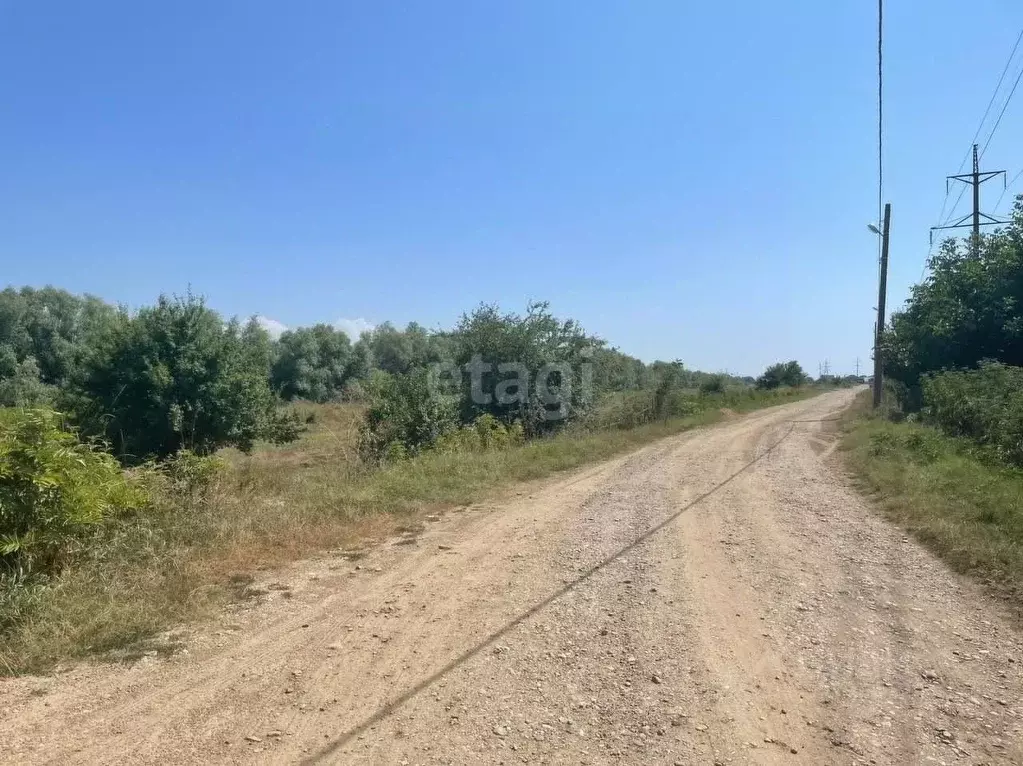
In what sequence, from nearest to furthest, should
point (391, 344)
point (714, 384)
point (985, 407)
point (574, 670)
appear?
point (574, 670), point (985, 407), point (714, 384), point (391, 344)

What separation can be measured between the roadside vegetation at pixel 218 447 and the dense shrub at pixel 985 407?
7.12m

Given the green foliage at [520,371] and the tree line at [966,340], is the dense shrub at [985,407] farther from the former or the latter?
the green foliage at [520,371]

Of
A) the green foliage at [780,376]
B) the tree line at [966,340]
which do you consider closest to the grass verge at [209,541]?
the tree line at [966,340]

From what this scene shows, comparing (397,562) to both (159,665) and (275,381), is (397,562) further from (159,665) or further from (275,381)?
(275,381)

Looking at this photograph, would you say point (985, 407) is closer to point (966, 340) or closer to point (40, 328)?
point (966, 340)

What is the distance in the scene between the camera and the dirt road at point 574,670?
2934 millimetres

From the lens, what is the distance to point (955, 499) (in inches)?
302

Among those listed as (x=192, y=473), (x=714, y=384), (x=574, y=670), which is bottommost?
(x=574, y=670)

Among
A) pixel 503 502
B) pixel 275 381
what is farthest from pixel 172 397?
pixel 275 381

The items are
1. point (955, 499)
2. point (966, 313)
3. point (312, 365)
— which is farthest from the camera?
point (312, 365)

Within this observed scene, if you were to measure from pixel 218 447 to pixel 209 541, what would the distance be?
12.2 m

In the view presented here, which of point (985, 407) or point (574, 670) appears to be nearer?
point (574, 670)

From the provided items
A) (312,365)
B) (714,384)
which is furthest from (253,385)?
(714,384)

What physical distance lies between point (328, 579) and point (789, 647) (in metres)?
3.63
